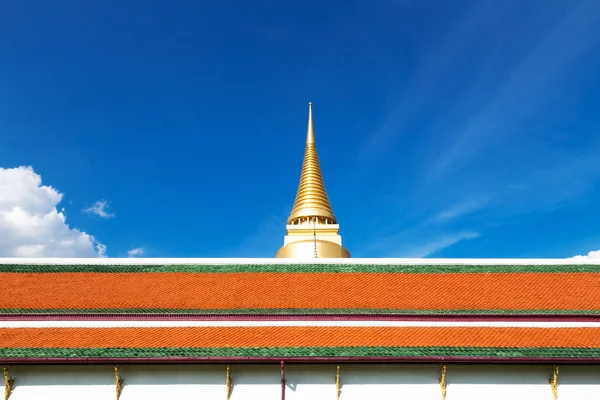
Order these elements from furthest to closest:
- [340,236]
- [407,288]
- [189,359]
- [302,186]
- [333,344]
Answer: [302,186] → [340,236] → [407,288] → [333,344] → [189,359]

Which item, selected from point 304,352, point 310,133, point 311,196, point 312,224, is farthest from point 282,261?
point 310,133

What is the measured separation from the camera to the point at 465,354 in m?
12.6

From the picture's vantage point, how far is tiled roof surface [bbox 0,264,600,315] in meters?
15.1

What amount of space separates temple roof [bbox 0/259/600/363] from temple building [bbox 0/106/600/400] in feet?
0.18

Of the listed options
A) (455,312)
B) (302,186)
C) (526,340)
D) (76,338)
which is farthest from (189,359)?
(302,186)

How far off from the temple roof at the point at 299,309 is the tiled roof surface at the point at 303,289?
0.19 ft

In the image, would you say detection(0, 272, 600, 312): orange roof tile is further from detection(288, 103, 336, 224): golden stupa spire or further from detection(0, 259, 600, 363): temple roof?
detection(288, 103, 336, 224): golden stupa spire

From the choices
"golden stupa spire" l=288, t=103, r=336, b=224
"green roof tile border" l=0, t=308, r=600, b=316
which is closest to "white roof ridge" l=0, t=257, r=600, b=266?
"green roof tile border" l=0, t=308, r=600, b=316

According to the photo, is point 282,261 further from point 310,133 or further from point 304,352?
point 310,133

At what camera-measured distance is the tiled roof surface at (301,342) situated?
12.6 metres

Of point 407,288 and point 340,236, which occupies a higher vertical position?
point 340,236

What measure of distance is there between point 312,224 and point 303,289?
19680 mm

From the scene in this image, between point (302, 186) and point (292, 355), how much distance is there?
27.1 metres
